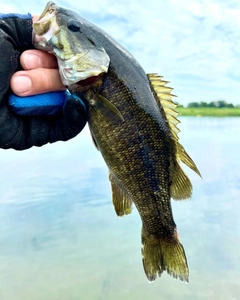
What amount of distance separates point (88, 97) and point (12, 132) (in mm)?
471

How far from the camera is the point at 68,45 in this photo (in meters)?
2.06

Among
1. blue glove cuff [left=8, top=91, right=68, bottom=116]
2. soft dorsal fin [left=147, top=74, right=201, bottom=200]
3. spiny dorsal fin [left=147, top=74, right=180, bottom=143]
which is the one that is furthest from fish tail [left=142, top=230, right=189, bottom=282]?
blue glove cuff [left=8, top=91, right=68, bottom=116]

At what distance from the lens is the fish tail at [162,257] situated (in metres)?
2.56

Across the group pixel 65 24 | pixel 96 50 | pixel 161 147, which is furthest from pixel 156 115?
pixel 65 24

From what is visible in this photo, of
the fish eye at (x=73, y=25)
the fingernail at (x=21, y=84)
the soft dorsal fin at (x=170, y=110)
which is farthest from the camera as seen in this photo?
the soft dorsal fin at (x=170, y=110)

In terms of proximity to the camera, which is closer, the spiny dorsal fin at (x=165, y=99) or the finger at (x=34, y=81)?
the finger at (x=34, y=81)

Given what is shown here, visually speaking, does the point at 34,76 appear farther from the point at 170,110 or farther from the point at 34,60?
the point at 170,110

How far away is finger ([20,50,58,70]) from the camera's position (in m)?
2.01

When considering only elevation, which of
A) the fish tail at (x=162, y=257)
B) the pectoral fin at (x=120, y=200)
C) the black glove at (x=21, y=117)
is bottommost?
the fish tail at (x=162, y=257)

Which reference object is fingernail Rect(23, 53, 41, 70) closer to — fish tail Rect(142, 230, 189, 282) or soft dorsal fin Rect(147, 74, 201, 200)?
soft dorsal fin Rect(147, 74, 201, 200)

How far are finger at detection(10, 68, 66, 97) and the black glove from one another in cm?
5

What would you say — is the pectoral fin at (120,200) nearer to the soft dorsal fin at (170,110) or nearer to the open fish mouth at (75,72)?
the soft dorsal fin at (170,110)

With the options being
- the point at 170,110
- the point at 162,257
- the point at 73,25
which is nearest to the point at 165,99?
the point at 170,110

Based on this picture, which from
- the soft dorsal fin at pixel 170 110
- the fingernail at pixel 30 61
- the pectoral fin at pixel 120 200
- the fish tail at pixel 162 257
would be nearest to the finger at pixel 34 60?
the fingernail at pixel 30 61
